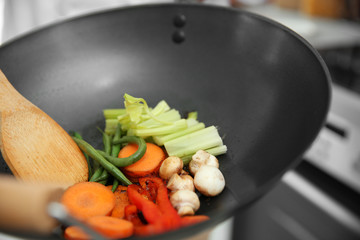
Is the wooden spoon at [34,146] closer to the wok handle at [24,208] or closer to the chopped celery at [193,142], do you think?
the chopped celery at [193,142]

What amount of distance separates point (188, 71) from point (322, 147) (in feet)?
4.68

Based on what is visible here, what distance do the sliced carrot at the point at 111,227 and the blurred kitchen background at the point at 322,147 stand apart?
113 cm

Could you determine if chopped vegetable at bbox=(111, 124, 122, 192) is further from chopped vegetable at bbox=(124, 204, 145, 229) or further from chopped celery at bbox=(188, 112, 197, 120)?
chopped celery at bbox=(188, 112, 197, 120)

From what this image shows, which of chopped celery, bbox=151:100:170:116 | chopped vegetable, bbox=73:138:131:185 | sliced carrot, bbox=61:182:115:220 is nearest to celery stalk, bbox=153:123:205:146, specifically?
chopped celery, bbox=151:100:170:116

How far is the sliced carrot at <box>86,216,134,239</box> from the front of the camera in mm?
851

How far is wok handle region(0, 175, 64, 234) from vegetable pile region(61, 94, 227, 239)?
235mm

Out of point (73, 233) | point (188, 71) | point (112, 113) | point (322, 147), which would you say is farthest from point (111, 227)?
point (322, 147)

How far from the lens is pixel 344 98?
212 cm

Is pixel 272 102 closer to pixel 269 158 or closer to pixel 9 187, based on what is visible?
pixel 269 158

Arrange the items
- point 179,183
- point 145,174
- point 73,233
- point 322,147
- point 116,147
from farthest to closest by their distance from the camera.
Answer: point 322,147 → point 116,147 → point 145,174 → point 179,183 → point 73,233

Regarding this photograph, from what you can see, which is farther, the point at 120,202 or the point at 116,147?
the point at 116,147

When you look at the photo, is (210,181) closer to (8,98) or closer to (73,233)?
(73,233)

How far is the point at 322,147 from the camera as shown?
2.37 metres

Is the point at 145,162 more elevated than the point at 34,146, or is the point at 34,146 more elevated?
the point at 34,146
